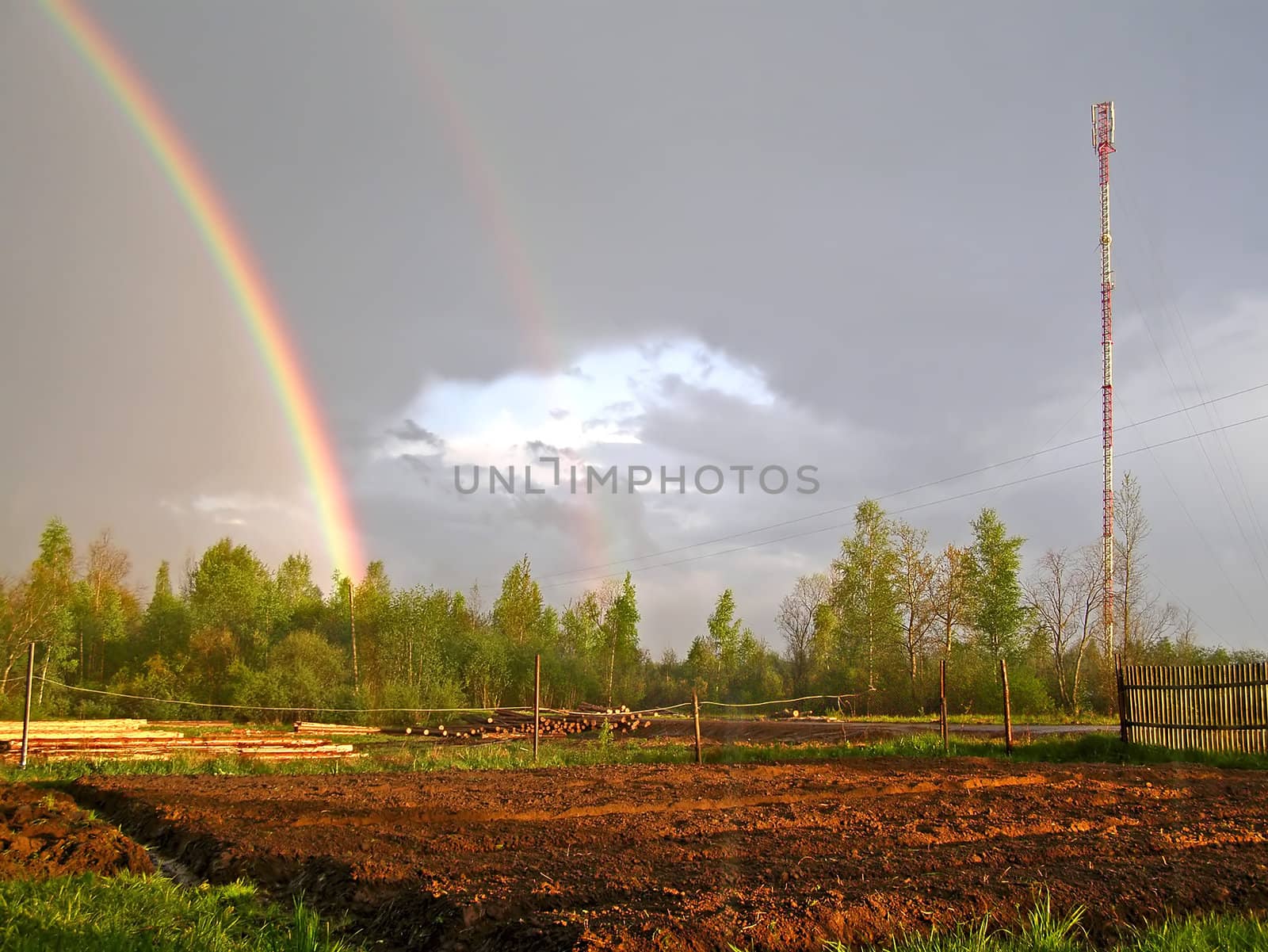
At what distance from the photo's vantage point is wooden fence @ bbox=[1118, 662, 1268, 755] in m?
15.5

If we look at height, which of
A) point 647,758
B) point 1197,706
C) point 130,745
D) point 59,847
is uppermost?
point 1197,706

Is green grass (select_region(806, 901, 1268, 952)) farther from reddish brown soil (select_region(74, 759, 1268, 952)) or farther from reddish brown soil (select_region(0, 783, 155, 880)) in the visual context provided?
reddish brown soil (select_region(0, 783, 155, 880))

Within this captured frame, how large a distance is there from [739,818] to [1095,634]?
42.4 m

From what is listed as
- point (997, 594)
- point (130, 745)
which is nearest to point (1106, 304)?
point (997, 594)

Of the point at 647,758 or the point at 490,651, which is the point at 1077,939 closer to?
the point at 647,758

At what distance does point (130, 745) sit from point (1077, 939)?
2073 cm

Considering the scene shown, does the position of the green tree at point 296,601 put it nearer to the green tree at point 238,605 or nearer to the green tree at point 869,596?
the green tree at point 238,605

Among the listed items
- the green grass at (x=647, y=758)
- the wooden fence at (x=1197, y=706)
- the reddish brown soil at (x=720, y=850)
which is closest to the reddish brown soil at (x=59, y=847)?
the reddish brown soil at (x=720, y=850)

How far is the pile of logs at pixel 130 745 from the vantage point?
62.1 feet

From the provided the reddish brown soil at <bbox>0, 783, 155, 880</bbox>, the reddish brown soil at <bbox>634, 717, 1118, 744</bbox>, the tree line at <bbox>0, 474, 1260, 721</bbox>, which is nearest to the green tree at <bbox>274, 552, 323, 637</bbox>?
the tree line at <bbox>0, 474, 1260, 721</bbox>

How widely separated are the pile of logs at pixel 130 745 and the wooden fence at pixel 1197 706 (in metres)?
18.1

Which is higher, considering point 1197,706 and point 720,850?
point 1197,706

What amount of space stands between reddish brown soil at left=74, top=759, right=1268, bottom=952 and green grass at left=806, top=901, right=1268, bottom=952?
17 centimetres

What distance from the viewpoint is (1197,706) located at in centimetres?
1627
